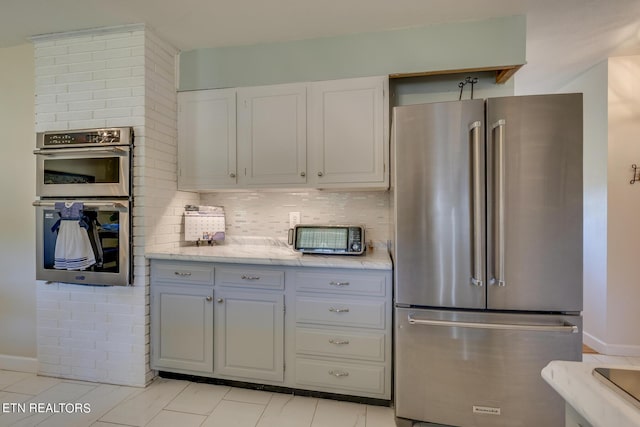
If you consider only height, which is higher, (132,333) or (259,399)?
(132,333)

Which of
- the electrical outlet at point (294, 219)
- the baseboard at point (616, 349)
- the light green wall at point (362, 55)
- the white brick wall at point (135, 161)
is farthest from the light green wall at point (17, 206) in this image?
the baseboard at point (616, 349)

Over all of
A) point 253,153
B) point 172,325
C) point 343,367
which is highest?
point 253,153

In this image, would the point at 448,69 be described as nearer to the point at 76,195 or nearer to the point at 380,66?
the point at 380,66

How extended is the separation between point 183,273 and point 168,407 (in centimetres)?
81

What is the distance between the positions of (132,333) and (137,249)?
1.91 ft

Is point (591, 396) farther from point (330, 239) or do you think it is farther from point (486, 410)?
point (330, 239)

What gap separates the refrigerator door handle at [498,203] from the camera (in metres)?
1.55

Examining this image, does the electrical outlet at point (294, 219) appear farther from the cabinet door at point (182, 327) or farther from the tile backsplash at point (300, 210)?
the cabinet door at point (182, 327)

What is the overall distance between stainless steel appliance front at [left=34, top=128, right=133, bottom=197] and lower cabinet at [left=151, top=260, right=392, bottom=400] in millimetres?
642

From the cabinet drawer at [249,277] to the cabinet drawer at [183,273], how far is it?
84mm

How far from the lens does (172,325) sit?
2100mm

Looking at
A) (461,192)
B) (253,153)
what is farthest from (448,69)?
(253,153)

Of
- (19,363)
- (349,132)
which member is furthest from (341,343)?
(19,363)

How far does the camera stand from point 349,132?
2.16 meters
